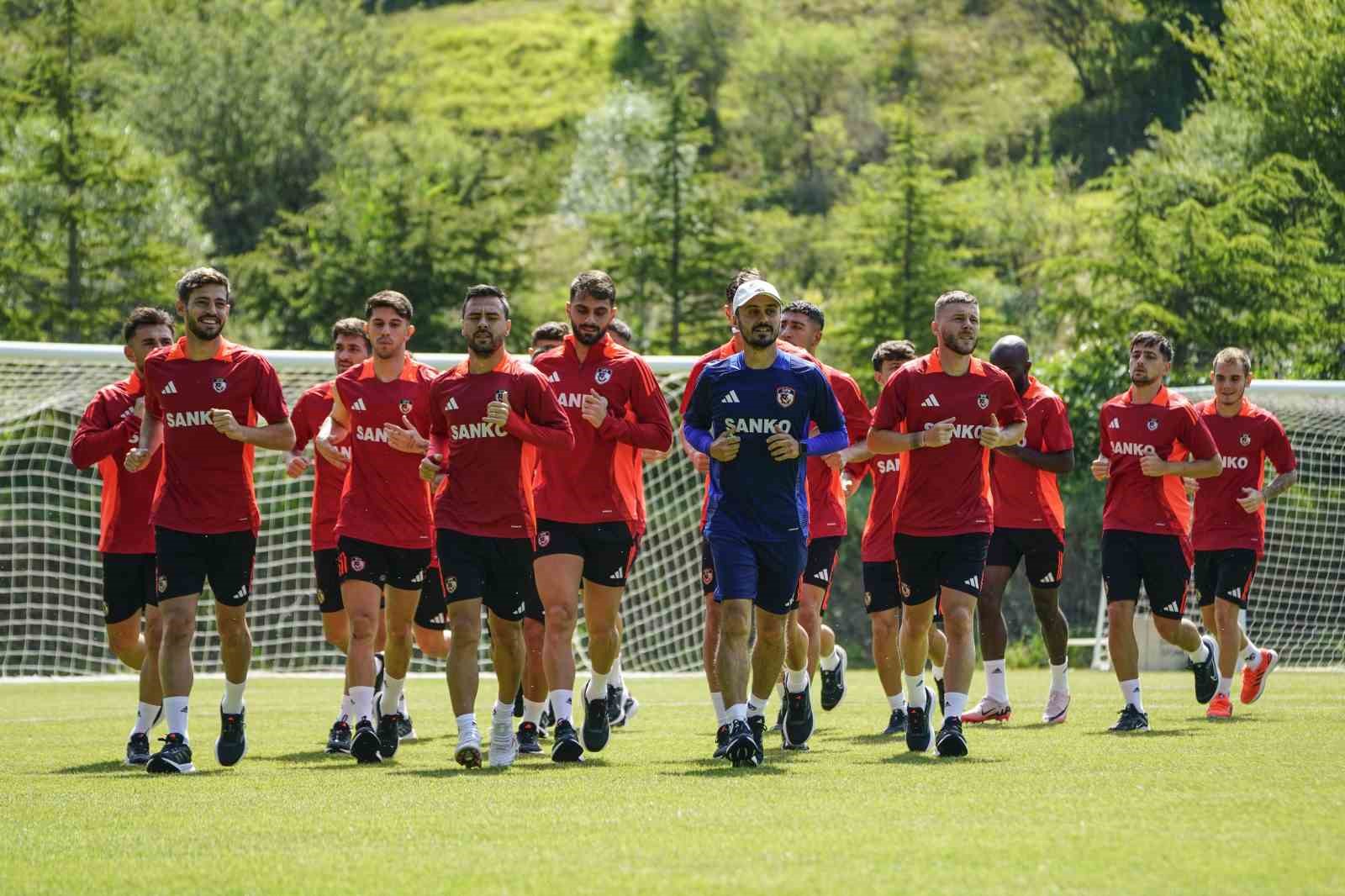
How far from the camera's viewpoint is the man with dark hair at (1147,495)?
12.4 m

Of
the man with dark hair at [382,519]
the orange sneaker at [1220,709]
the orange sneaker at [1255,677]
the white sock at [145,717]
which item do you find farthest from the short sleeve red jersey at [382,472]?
the orange sneaker at [1255,677]

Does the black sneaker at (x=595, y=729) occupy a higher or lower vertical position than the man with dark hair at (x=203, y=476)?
lower

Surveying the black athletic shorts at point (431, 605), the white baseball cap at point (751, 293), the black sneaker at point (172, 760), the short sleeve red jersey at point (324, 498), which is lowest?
the black sneaker at point (172, 760)

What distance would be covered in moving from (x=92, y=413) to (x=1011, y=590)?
54.3 feet

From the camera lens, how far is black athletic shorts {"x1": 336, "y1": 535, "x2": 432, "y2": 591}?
1090 centimetres

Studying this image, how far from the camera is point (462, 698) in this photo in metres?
10.1

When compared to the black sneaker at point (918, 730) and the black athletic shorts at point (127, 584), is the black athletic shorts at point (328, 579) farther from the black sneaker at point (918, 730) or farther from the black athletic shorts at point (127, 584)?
the black sneaker at point (918, 730)

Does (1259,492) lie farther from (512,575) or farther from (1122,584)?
(512,575)

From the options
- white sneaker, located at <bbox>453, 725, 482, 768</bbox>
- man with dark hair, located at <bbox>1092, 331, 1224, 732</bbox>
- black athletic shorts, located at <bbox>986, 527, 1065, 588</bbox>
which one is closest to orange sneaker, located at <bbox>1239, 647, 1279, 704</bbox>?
man with dark hair, located at <bbox>1092, 331, 1224, 732</bbox>

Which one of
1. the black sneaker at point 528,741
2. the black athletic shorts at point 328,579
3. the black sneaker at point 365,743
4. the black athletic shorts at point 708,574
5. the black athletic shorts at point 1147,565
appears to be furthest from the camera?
the black athletic shorts at point 328,579

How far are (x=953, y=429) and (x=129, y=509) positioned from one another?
5.06 meters

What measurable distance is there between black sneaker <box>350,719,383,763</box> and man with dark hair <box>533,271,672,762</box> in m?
1.04

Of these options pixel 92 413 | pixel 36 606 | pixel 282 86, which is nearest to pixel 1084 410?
pixel 36 606

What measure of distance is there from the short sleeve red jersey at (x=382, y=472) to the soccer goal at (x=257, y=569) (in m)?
9.20
